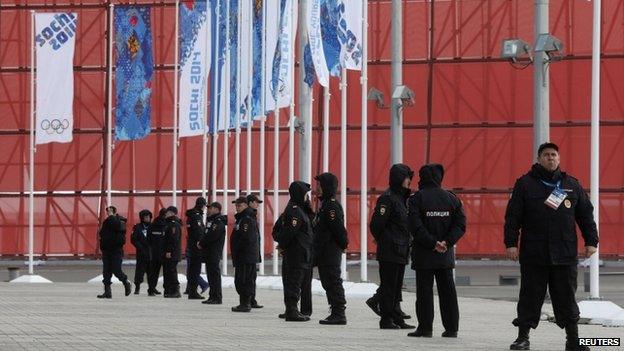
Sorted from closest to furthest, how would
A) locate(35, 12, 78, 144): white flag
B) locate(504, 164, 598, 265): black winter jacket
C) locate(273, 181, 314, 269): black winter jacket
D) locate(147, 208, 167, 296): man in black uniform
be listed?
locate(504, 164, 598, 265): black winter jacket → locate(273, 181, 314, 269): black winter jacket → locate(147, 208, 167, 296): man in black uniform → locate(35, 12, 78, 144): white flag

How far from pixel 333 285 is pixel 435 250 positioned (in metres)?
3.43

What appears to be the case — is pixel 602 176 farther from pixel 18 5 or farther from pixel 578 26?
pixel 18 5

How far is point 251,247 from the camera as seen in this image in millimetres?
23438

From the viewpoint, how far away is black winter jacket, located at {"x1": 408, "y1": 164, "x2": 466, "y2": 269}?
1659 cm

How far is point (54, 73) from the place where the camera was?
39.3 meters

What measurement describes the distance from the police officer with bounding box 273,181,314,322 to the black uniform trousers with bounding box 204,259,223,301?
214 inches

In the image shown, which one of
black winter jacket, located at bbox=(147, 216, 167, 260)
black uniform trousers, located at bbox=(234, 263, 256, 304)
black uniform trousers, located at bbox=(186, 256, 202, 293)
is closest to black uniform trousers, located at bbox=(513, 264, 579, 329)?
black uniform trousers, located at bbox=(234, 263, 256, 304)

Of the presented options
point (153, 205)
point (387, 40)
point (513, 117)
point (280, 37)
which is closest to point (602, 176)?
point (513, 117)

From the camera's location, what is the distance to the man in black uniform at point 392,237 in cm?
1828

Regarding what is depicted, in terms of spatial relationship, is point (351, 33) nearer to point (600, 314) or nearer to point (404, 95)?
point (404, 95)

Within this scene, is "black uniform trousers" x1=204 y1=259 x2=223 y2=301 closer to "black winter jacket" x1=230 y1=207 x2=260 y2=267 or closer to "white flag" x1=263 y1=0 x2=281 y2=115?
"black winter jacket" x1=230 y1=207 x2=260 y2=267

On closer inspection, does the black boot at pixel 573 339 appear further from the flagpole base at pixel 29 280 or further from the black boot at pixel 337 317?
the flagpole base at pixel 29 280

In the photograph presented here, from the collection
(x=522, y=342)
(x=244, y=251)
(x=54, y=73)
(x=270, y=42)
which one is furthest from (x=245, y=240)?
(x=54, y=73)

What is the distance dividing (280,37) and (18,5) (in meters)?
31.5
